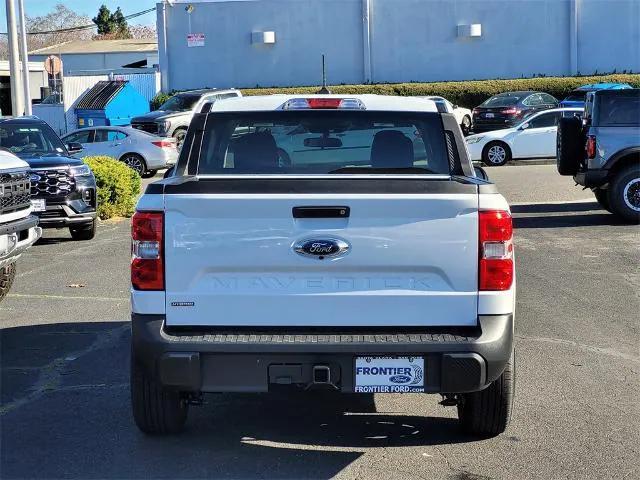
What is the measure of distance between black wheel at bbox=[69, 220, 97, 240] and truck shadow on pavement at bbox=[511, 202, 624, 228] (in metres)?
6.06

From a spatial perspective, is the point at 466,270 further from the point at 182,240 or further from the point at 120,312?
the point at 120,312

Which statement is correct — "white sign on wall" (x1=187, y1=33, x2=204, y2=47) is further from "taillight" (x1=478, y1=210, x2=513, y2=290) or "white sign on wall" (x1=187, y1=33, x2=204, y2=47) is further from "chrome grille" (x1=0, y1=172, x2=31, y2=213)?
"taillight" (x1=478, y1=210, x2=513, y2=290)

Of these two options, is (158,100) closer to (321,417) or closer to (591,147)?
(591,147)

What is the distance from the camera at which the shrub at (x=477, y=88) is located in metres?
36.6

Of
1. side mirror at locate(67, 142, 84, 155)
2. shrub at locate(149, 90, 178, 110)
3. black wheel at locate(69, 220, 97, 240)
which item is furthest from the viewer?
shrub at locate(149, 90, 178, 110)

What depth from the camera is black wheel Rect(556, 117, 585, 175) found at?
1437 cm

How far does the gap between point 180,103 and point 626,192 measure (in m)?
17.1

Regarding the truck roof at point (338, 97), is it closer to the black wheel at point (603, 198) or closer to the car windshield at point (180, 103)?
the black wheel at point (603, 198)

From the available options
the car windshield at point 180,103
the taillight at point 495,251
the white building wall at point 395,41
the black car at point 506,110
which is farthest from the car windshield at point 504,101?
the taillight at point 495,251

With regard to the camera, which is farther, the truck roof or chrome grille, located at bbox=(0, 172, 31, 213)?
chrome grille, located at bbox=(0, 172, 31, 213)

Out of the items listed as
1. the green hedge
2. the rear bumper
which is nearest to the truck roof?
the rear bumper

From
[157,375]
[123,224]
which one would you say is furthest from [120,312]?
[123,224]

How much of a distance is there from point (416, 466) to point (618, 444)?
3.92 ft

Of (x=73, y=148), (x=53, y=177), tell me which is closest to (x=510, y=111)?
(x=73, y=148)
